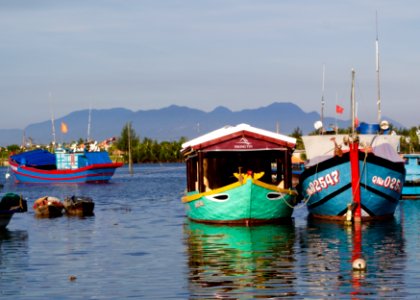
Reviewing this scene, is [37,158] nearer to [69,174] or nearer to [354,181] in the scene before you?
[69,174]

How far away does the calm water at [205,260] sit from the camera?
2344cm

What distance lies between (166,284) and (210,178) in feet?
60.1

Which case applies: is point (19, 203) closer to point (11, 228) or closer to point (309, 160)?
point (11, 228)

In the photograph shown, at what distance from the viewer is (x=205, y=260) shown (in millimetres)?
29359

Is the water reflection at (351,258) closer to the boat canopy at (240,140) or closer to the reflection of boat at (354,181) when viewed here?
the reflection of boat at (354,181)

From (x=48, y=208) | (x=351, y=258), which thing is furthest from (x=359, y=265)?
(x=48, y=208)

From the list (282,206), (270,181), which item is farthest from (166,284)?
(270,181)

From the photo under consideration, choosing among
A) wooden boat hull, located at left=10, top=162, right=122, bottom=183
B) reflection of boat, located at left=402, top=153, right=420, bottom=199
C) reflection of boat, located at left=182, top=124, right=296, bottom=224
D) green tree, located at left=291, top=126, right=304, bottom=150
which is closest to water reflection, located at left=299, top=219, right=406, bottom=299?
reflection of boat, located at left=182, top=124, right=296, bottom=224

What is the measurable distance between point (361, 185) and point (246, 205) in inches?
208

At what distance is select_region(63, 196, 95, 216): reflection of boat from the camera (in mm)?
51125

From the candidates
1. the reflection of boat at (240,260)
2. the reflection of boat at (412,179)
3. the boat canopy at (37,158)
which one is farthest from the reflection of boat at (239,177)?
the boat canopy at (37,158)

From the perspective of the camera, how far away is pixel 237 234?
36.9 m

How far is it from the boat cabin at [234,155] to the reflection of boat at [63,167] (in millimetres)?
64553

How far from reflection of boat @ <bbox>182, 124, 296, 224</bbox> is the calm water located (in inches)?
31.2
